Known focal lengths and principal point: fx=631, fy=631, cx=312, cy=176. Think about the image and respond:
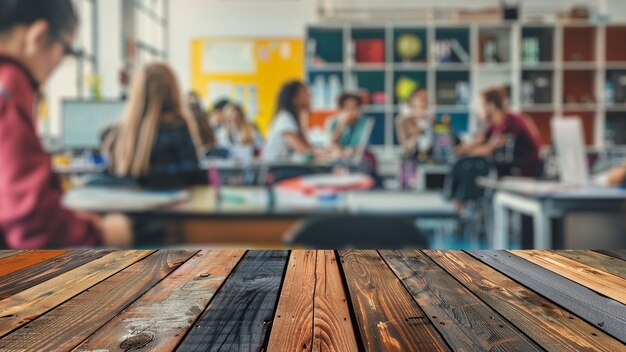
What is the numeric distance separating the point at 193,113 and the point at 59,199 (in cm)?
88

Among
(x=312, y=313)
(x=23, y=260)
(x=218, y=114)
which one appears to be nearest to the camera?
(x=312, y=313)

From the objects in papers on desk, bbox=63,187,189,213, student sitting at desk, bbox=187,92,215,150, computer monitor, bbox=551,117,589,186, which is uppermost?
student sitting at desk, bbox=187,92,215,150

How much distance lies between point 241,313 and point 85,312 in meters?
0.35

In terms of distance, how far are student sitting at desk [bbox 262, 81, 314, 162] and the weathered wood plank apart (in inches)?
65.7

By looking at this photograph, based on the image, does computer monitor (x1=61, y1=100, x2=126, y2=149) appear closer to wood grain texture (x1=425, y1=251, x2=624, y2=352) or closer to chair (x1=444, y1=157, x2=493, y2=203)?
chair (x1=444, y1=157, x2=493, y2=203)

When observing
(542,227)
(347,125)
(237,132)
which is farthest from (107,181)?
(542,227)

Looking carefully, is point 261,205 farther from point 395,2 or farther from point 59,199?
point 395,2

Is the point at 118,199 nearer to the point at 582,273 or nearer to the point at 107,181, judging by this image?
the point at 107,181

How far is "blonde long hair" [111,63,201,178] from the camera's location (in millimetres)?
3514

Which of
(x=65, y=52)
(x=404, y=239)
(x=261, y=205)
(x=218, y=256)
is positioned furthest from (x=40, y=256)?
(x=65, y=52)

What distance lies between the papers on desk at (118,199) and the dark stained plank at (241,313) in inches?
48.7

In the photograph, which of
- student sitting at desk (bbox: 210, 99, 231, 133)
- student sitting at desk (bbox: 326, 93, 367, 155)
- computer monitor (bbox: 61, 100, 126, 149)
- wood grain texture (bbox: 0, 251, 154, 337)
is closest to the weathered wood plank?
wood grain texture (bbox: 0, 251, 154, 337)

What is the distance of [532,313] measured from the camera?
1356 mm

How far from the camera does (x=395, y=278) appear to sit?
1745 mm
